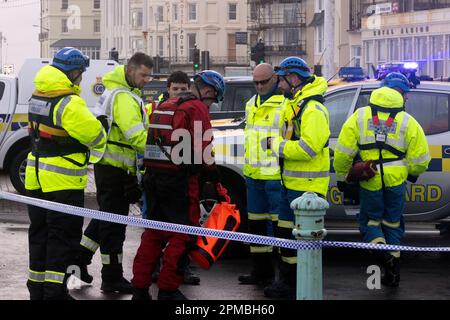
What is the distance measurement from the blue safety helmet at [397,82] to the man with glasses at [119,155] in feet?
6.88

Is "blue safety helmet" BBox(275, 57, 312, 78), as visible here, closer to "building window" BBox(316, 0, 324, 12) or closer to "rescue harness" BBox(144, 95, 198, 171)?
"rescue harness" BBox(144, 95, 198, 171)

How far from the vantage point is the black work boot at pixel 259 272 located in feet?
30.9

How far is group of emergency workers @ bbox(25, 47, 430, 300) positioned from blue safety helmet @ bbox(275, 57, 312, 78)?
11 mm

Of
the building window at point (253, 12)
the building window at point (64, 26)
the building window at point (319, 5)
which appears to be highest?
the building window at point (64, 26)

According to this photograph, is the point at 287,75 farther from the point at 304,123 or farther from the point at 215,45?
the point at 215,45

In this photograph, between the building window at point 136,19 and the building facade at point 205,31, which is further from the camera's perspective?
the building window at point 136,19

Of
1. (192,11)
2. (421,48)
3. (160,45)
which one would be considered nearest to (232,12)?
(192,11)

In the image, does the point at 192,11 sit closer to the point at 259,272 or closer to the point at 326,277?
the point at 326,277

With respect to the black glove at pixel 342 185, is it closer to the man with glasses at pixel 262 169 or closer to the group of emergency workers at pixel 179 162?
the group of emergency workers at pixel 179 162

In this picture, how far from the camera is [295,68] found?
8.80 m

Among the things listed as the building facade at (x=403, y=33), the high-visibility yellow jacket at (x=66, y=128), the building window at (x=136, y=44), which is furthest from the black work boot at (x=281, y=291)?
the building window at (x=136, y=44)

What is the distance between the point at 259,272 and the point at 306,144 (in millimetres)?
1438
